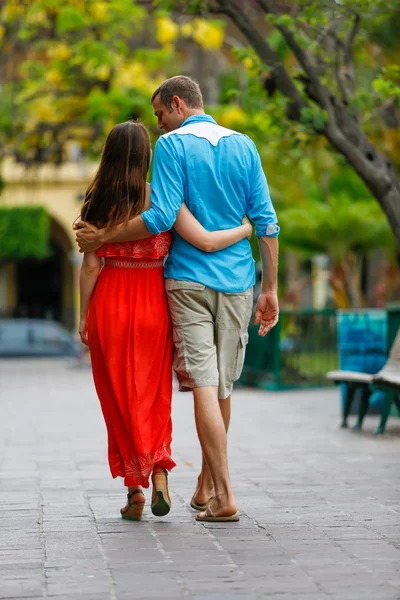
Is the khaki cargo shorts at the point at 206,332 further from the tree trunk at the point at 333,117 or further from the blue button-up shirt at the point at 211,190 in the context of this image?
the tree trunk at the point at 333,117

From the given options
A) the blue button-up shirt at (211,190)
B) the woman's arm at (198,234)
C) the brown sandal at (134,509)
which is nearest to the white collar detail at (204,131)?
the blue button-up shirt at (211,190)

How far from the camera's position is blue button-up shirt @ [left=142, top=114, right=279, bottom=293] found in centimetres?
581

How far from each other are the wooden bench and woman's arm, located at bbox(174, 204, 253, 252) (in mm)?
4263

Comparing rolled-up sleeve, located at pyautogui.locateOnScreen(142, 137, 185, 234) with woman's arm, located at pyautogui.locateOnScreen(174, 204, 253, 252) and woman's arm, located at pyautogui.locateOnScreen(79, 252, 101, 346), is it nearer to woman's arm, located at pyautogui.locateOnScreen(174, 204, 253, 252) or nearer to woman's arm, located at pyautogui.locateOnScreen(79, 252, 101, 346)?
woman's arm, located at pyautogui.locateOnScreen(174, 204, 253, 252)

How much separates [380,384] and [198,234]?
4663 millimetres

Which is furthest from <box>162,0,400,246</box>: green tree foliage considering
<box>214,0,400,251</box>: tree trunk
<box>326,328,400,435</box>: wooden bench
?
<box>326,328,400,435</box>: wooden bench

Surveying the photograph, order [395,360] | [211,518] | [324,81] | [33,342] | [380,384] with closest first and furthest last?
[211,518], [380,384], [395,360], [324,81], [33,342]

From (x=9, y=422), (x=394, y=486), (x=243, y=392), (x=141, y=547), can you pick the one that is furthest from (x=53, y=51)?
(x=141, y=547)

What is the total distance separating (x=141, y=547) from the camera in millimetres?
5164

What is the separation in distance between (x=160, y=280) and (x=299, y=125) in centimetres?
498

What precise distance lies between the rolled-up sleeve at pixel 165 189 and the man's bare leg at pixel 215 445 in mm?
811

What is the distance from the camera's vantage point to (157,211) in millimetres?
5707

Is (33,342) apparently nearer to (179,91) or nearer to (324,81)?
(324,81)

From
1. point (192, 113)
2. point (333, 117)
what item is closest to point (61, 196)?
point (333, 117)
